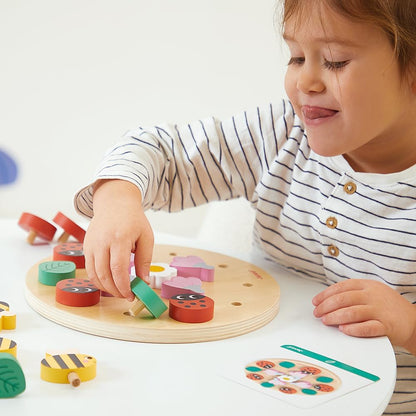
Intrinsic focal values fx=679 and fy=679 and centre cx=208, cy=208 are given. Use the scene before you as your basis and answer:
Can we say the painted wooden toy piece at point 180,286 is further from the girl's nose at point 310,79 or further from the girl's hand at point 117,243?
the girl's nose at point 310,79

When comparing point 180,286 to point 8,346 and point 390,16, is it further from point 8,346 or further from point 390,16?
point 390,16

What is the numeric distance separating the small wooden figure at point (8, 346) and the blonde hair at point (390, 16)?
16.3 inches

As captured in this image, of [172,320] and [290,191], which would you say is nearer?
[172,320]

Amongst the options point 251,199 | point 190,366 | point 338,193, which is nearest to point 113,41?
point 251,199

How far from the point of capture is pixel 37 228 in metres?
0.81

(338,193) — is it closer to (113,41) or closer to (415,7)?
(415,7)

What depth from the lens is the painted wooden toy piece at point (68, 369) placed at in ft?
1.46

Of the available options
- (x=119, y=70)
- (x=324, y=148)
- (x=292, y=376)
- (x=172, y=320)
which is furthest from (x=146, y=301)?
(x=119, y=70)

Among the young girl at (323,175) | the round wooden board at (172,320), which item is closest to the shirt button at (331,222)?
the young girl at (323,175)

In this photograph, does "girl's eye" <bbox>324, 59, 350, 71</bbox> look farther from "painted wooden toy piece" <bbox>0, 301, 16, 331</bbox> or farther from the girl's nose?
"painted wooden toy piece" <bbox>0, 301, 16, 331</bbox>

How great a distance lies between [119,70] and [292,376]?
1221 millimetres

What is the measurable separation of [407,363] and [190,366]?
365mm

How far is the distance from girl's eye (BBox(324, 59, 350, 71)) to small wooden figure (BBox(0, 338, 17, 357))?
1.29ft

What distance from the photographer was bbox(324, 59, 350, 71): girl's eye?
664 mm
